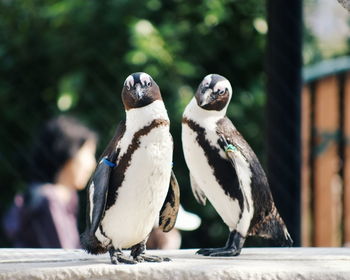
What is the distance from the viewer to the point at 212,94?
1.87 meters

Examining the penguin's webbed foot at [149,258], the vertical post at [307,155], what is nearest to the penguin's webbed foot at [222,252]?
the penguin's webbed foot at [149,258]

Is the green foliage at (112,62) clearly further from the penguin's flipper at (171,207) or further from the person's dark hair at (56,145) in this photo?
the penguin's flipper at (171,207)

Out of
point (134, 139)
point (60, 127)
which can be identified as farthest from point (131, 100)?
point (60, 127)

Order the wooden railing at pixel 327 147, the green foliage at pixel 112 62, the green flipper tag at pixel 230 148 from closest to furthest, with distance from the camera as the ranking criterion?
the green flipper tag at pixel 230 148
the green foliage at pixel 112 62
the wooden railing at pixel 327 147

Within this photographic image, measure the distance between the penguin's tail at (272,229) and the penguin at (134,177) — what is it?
0.24m

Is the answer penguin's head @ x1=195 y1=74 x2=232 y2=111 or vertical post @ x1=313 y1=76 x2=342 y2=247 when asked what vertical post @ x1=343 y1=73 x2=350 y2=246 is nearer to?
vertical post @ x1=313 y1=76 x2=342 y2=247

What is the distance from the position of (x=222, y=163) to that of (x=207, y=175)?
3 centimetres

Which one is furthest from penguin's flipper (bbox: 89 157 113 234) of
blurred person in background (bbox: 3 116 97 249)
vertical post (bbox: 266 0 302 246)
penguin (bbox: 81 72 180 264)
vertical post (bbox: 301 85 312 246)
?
vertical post (bbox: 301 85 312 246)

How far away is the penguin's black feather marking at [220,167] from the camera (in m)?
1.86

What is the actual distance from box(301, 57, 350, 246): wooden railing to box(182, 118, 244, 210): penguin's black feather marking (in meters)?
1.47

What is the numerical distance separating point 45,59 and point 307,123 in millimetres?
953

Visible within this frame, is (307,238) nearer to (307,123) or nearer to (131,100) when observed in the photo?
(307,123)

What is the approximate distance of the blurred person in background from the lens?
2.78 m

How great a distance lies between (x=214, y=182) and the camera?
6.15 ft
